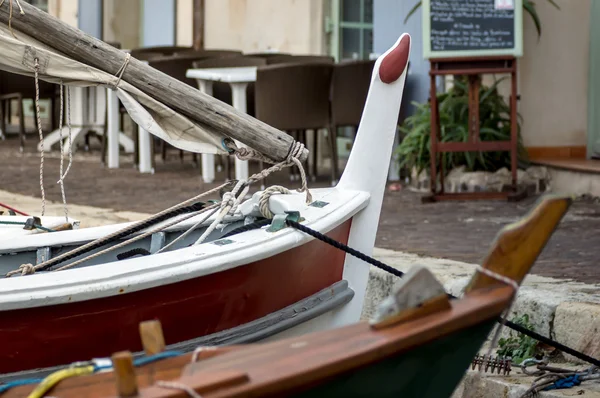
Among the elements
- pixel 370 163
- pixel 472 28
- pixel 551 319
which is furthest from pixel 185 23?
pixel 551 319

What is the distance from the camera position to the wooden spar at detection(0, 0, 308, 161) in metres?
4.26

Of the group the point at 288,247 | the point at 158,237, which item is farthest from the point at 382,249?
the point at 288,247

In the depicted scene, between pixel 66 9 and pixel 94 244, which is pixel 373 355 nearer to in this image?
pixel 94 244

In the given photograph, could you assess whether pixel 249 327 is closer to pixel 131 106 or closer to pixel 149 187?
pixel 131 106

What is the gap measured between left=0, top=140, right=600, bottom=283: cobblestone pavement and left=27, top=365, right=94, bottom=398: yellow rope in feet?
10.4

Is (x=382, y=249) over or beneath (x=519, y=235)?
beneath

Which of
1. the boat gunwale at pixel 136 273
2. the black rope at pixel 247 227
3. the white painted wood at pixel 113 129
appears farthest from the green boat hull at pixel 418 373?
the white painted wood at pixel 113 129

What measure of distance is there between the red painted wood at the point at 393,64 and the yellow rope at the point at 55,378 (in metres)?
2.12

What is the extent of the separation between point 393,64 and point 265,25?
8.34m

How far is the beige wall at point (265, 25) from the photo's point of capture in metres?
12.0

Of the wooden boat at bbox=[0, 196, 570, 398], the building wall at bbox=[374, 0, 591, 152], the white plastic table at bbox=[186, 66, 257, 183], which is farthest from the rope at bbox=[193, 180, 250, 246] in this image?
the building wall at bbox=[374, 0, 591, 152]

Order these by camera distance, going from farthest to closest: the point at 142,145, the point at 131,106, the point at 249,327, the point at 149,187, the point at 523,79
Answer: the point at 142,145 → the point at 149,187 → the point at 523,79 → the point at 131,106 → the point at 249,327

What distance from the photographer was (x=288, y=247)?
159 inches

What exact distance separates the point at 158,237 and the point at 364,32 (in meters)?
7.74
